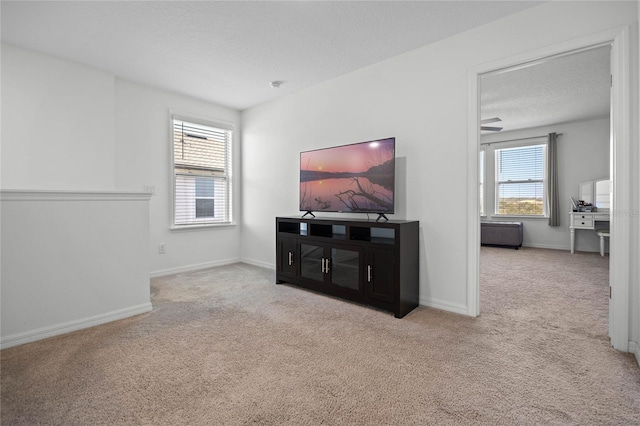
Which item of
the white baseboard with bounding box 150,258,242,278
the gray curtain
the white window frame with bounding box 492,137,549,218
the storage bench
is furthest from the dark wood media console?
the white window frame with bounding box 492,137,549,218

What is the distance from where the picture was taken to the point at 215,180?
4801 millimetres

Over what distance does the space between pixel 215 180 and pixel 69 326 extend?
9.29 ft

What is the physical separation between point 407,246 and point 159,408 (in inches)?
81.9

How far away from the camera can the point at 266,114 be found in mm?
4551

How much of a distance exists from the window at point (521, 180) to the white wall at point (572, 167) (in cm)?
29

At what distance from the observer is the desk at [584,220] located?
5367 millimetres

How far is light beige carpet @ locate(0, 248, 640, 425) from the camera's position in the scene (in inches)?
56.4

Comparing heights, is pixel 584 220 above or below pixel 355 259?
above

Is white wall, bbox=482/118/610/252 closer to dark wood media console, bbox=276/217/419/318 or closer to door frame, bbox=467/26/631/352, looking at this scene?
door frame, bbox=467/26/631/352

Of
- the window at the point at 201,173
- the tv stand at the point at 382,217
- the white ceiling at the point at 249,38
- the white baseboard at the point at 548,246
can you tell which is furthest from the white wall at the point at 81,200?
the white baseboard at the point at 548,246

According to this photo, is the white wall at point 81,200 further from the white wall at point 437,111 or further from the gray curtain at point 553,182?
the gray curtain at point 553,182

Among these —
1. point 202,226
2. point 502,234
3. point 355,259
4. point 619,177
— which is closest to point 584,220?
point 502,234

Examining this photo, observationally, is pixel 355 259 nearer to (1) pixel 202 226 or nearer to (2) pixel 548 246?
(1) pixel 202 226

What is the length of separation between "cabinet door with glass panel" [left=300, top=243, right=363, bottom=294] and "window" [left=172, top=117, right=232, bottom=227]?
6.63 ft
